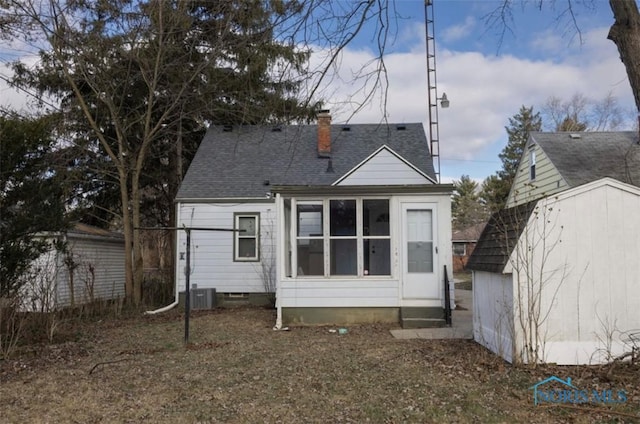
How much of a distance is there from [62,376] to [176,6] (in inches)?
404

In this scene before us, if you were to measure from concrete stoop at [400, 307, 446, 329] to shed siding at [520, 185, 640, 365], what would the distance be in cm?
348

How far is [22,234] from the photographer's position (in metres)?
7.61

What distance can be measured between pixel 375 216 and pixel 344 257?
1.02 meters

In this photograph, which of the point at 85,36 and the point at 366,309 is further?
the point at 85,36

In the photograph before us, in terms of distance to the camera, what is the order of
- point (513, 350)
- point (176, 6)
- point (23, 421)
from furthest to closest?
point (176, 6) < point (513, 350) < point (23, 421)

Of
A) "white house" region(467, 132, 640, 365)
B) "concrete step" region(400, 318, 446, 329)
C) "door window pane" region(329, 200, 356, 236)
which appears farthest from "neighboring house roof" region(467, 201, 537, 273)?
"door window pane" region(329, 200, 356, 236)

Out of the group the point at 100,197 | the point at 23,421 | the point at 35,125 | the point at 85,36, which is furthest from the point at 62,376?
the point at 100,197

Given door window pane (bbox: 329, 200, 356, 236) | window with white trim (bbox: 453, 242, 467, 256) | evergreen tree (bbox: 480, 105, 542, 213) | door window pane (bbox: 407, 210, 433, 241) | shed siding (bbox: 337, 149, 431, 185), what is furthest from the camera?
evergreen tree (bbox: 480, 105, 542, 213)

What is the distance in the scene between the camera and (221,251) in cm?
1377

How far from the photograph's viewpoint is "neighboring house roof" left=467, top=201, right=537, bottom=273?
616 cm

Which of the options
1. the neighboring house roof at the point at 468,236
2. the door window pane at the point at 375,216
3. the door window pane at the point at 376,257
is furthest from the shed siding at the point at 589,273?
the neighboring house roof at the point at 468,236

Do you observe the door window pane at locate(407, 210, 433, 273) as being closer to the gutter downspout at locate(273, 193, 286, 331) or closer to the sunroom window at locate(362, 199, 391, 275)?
the sunroom window at locate(362, 199, 391, 275)

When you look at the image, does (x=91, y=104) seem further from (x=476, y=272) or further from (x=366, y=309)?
(x=476, y=272)

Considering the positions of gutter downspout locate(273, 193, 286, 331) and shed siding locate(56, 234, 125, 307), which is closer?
gutter downspout locate(273, 193, 286, 331)
